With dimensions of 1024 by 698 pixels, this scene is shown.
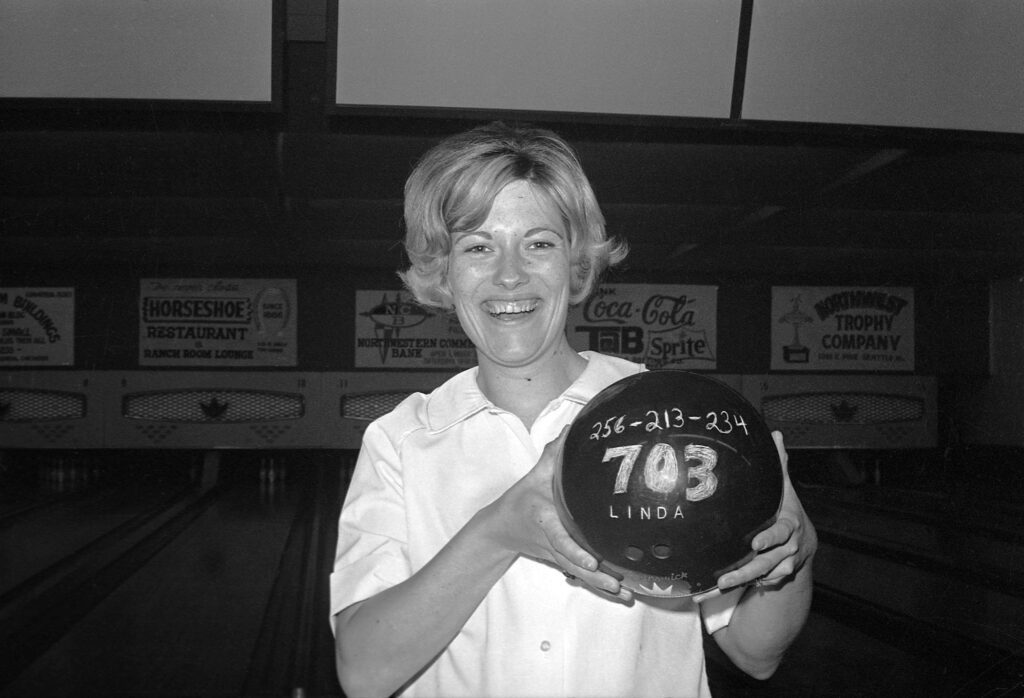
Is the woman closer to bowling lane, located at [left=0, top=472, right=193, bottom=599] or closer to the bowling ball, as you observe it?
the bowling ball

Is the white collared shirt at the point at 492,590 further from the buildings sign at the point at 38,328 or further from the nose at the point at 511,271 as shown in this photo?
the buildings sign at the point at 38,328

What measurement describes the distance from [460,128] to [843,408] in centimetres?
370

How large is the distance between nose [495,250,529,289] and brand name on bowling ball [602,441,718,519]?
24cm

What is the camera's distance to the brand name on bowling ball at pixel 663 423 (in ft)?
2.52

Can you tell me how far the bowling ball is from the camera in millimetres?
750

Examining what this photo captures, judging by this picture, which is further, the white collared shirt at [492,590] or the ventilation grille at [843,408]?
the ventilation grille at [843,408]

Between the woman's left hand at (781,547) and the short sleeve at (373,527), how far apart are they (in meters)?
0.35

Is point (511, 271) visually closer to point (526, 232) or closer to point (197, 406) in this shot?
point (526, 232)

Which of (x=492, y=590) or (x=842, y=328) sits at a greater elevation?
(x=842, y=328)

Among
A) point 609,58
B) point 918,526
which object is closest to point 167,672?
point 609,58

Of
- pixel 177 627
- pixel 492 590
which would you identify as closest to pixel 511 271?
pixel 492 590

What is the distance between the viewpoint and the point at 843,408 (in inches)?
218

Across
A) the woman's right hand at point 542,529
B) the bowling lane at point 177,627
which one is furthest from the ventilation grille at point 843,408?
the woman's right hand at point 542,529

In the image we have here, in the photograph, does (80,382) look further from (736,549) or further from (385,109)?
(736,549)
